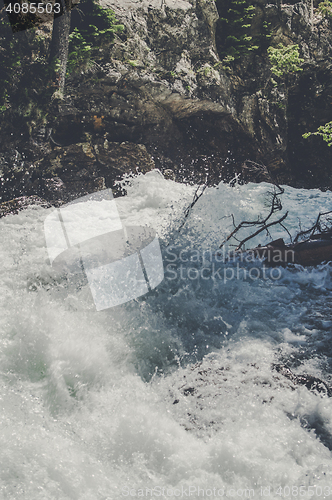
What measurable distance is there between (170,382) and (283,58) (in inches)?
400

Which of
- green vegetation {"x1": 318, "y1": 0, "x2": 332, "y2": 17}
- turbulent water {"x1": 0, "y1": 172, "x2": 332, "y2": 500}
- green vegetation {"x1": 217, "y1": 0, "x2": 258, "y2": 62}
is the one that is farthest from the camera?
green vegetation {"x1": 318, "y1": 0, "x2": 332, "y2": 17}

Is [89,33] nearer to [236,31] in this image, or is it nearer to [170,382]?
[236,31]

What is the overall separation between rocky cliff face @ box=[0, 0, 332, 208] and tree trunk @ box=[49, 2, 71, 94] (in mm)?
336

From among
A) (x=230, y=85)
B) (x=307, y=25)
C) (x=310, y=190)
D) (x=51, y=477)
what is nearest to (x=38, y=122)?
(x=230, y=85)

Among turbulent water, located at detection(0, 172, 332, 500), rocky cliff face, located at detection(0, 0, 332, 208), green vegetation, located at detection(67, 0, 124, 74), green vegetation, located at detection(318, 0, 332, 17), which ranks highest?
green vegetation, located at detection(318, 0, 332, 17)

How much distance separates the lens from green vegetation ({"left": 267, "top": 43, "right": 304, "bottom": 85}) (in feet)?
28.6

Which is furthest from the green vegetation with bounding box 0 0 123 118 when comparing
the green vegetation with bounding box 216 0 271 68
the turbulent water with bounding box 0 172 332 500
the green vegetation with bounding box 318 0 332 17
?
the green vegetation with bounding box 318 0 332 17

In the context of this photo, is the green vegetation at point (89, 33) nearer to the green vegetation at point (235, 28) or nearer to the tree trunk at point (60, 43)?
the tree trunk at point (60, 43)

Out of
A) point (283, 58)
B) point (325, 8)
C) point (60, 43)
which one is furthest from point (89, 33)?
point (325, 8)

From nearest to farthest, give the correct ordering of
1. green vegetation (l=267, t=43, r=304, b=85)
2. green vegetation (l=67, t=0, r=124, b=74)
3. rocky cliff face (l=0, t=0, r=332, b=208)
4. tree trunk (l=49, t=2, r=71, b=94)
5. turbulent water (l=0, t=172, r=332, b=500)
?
turbulent water (l=0, t=172, r=332, b=500)
tree trunk (l=49, t=2, r=71, b=94)
green vegetation (l=67, t=0, r=124, b=74)
rocky cliff face (l=0, t=0, r=332, b=208)
green vegetation (l=267, t=43, r=304, b=85)

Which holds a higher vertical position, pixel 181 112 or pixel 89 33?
pixel 89 33

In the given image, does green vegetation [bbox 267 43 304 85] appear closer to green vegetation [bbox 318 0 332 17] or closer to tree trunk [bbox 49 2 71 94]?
green vegetation [bbox 318 0 332 17]

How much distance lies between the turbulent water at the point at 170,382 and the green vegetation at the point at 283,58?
24.9ft

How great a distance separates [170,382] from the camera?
113 inches
